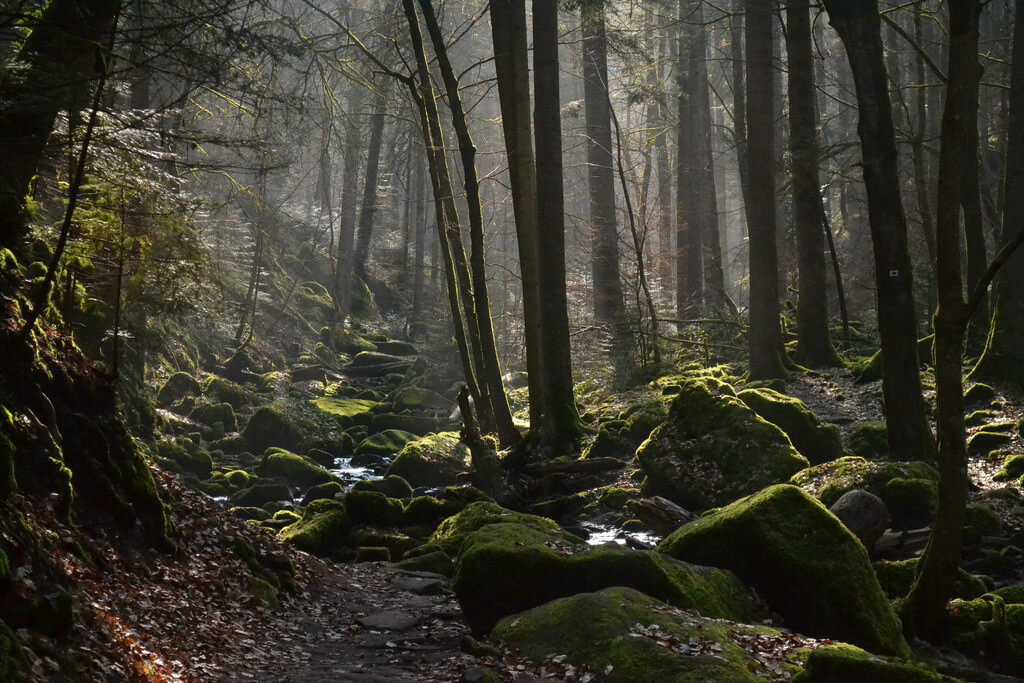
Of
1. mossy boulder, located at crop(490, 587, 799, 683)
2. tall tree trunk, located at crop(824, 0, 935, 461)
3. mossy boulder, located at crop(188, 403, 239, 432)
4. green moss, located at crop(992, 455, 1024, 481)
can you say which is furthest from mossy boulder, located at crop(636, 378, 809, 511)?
mossy boulder, located at crop(188, 403, 239, 432)

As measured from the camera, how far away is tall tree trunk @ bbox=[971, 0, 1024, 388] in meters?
11.8

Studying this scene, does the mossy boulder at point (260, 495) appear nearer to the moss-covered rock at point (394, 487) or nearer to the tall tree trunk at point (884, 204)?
the moss-covered rock at point (394, 487)

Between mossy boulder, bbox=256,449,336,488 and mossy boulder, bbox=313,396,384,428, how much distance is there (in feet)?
15.9

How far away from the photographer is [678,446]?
12.2m

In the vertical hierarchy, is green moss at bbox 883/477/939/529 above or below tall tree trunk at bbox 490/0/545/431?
below

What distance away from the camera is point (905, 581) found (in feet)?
25.7

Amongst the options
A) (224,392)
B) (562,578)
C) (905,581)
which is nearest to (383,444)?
(224,392)

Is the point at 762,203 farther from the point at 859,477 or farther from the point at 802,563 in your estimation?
the point at 802,563

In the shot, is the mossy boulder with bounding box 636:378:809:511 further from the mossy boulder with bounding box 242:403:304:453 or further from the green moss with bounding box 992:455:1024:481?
the mossy boulder with bounding box 242:403:304:453

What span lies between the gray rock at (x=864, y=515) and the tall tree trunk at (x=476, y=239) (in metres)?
6.96

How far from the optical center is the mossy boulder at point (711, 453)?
11.2m

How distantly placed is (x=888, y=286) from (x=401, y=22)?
11408mm

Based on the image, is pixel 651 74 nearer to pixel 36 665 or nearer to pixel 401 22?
pixel 401 22

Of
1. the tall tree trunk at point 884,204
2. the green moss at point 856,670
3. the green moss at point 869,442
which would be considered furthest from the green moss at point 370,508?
the green moss at point 856,670
